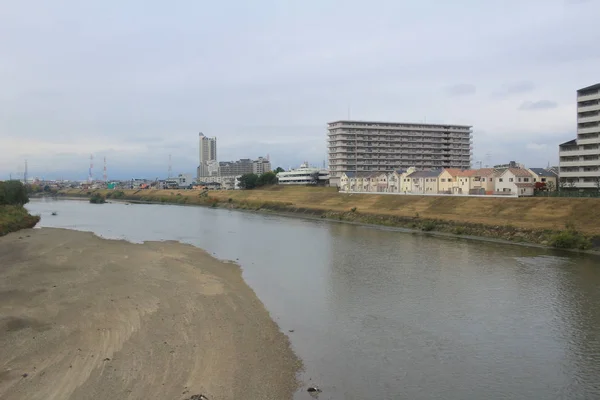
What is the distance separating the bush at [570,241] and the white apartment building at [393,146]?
225ft

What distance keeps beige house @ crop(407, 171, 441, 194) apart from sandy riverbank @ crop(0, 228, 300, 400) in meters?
48.6

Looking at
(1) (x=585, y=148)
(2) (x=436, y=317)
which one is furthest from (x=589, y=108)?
(2) (x=436, y=317)

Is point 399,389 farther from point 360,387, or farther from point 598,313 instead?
point 598,313

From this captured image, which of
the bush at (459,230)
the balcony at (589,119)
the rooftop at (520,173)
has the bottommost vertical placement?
the bush at (459,230)

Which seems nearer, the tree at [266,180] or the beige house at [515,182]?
the beige house at [515,182]

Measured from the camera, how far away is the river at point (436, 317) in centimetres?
1071

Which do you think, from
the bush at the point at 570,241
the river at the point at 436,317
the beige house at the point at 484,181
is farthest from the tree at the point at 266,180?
the bush at the point at 570,241

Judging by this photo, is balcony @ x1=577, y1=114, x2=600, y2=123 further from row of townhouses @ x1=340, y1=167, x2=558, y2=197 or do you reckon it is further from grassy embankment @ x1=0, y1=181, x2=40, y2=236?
grassy embankment @ x1=0, y1=181, x2=40, y2=236

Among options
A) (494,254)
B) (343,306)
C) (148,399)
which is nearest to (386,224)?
(494,254)

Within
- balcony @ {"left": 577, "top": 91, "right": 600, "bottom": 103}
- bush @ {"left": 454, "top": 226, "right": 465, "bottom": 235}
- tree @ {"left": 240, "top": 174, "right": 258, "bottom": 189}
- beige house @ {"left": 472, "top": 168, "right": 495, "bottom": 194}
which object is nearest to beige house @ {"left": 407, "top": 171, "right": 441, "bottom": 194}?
beige house @ {"left": 472, "top": 168, "right": 495, "bottom": 194}

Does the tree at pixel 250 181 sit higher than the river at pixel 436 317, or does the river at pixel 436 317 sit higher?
the tree at pixel 250 181

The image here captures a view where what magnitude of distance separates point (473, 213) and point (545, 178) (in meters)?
17.3

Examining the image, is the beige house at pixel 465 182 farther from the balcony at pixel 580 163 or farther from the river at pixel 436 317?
the river at pixel 436 317

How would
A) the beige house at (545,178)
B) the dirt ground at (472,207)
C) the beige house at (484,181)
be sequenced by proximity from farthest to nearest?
the beige house at (484,181) → the beige house at (545,178) → the dirt ground at (472,207)
